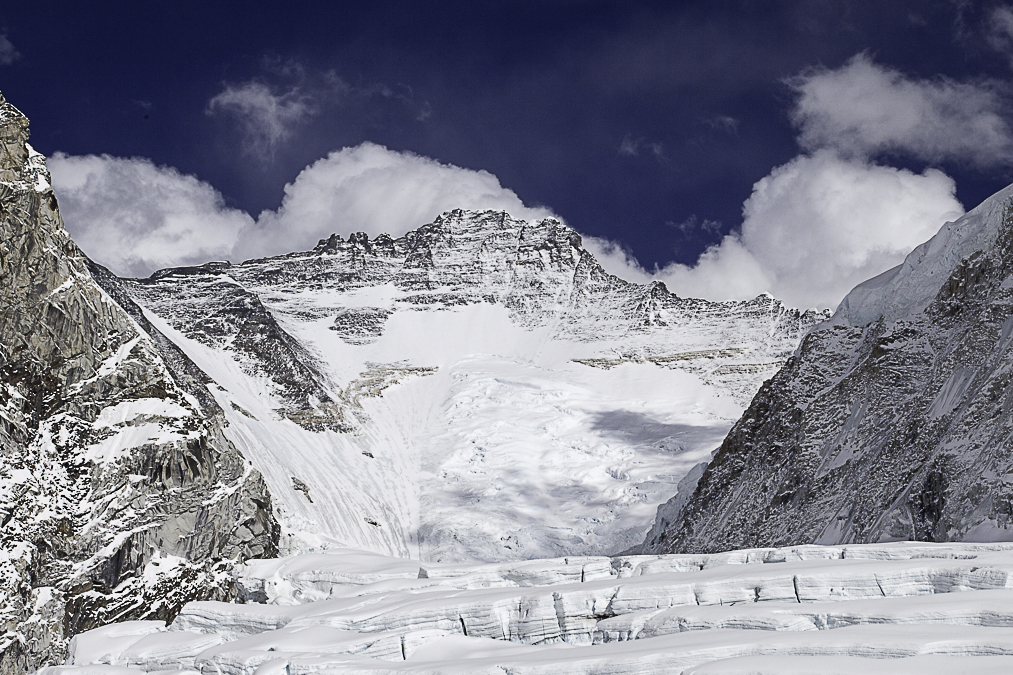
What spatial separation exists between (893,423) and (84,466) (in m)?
40.8

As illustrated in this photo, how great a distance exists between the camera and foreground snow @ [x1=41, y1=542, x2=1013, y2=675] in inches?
727

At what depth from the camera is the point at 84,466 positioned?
47344 mm

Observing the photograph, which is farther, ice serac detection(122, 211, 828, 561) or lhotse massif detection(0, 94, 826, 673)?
ice serac detection(122, 211, 828, 561)

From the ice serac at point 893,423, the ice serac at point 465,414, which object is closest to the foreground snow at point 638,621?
the ice serac at point 893,423

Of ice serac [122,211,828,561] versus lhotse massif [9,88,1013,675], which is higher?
ice serac [122,211,828,561]

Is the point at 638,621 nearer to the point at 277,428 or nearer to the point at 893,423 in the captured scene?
the point at 893,423

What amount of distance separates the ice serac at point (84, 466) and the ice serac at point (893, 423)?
1127 inches

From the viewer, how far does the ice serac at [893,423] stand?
38.7 m

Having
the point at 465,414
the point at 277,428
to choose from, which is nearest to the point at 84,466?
the point at 277,428

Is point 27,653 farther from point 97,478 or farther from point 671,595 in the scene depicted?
point 671,595

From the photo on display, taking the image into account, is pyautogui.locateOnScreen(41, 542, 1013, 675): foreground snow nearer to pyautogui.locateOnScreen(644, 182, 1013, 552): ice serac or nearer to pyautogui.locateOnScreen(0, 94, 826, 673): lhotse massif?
pyautogui.locateOnScreen(644, 182, 1013, 552): ice serac

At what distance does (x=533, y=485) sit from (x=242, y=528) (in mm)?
76085

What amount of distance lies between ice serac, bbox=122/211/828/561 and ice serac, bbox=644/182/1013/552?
96.7 feet

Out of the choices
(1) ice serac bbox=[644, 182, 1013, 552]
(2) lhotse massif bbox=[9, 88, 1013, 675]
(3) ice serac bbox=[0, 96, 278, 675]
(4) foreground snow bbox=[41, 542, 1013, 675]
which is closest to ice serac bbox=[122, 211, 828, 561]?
(2) lhotse massif bbox=[9, 88, 1013, 675]
